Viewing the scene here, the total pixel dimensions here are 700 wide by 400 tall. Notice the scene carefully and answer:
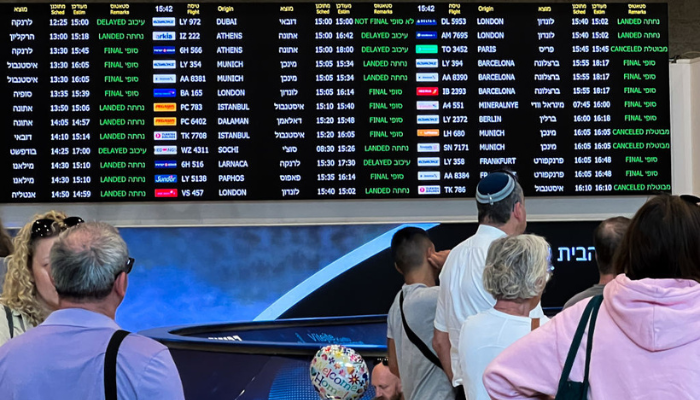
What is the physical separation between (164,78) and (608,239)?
314 centimetres

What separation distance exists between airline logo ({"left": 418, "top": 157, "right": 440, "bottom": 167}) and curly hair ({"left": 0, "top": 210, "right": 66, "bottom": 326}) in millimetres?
2999

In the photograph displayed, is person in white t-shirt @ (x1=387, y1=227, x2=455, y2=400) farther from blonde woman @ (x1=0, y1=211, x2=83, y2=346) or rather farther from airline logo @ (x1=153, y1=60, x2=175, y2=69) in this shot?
airline logo @ (x1=153, y1=60, x2=175, y2=69)

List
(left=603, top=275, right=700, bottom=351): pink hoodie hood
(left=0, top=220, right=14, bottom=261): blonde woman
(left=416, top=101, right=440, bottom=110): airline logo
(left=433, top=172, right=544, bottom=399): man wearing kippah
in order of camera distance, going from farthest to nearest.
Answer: (left=416, top=101, right=440, bottom=110): airline logo
(left=433, top=172, right=544, bottom=399): man wearing kippah
(left=0, top=220, right=14, bottom=261): blonde woman
(left=603, top=275, right=700, bottom=351): pink hoodie hood

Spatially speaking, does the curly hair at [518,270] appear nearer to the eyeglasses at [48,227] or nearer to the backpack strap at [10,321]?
the eyeglasses at [48,227]

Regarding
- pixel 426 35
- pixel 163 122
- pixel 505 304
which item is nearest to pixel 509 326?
pixel 505 304

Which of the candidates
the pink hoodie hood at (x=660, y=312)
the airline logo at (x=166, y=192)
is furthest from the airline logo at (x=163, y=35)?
the pink hoodie hood at (x=660, y=312)

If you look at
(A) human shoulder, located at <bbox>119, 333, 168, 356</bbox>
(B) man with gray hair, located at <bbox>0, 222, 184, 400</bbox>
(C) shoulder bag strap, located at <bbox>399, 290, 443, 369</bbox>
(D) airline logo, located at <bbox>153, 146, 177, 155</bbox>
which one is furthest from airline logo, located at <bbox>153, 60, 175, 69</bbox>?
(A) human shoulder, located at <bbox>119, 333, 168, 356</bbox>

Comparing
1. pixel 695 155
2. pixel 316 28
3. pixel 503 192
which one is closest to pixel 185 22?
pixel 316 28

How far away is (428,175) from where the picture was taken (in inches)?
201

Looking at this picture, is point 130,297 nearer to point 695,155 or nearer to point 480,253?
point 480,253

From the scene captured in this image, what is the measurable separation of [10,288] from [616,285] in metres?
1.75

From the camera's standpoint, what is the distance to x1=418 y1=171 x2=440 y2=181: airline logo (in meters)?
5.11

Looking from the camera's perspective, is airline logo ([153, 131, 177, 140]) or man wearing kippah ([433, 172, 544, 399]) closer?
man wearing kippah ([433, 172, 544, 399])

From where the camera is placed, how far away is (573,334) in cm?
157
